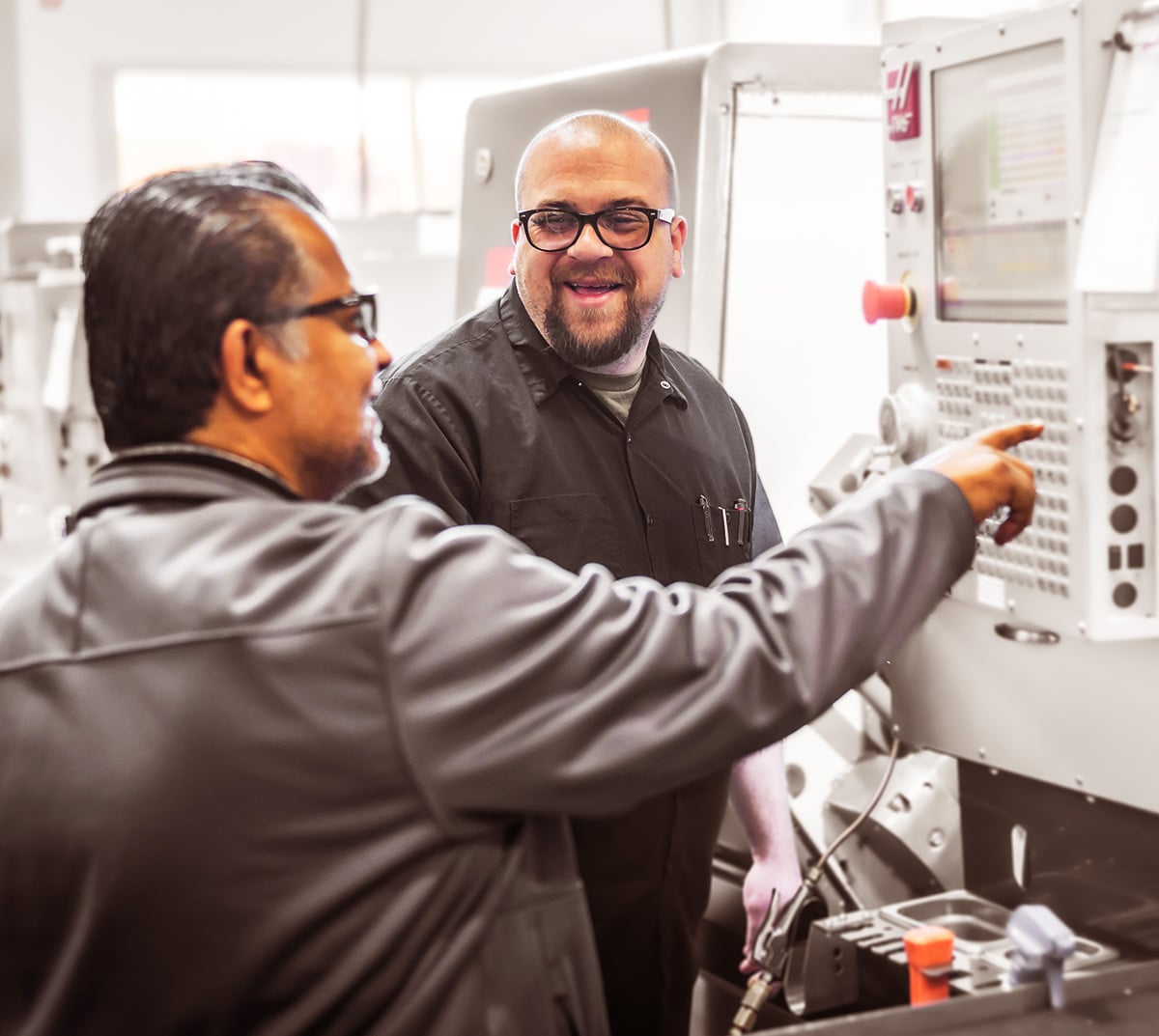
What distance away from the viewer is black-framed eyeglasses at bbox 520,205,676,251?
1716mm

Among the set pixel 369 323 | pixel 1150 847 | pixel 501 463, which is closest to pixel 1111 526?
pixel 1150 847

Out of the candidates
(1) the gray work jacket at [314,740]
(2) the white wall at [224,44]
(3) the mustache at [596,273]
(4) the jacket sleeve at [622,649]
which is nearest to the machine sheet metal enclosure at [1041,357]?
(3) the mustache at [596,273]

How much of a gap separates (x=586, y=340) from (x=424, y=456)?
0.25m

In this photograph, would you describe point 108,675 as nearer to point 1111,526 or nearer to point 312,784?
point 312,784

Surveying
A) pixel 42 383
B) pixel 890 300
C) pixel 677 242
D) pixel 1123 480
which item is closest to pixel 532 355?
pixel 677 242

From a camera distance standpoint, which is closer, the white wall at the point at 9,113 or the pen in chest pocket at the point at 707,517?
the pen in chest pocket at the point at 707,517

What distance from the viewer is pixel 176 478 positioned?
0.97 m

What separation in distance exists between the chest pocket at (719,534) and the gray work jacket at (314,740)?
736 mm

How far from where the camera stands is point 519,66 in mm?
5910

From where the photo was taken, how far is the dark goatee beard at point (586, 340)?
171 centimetres

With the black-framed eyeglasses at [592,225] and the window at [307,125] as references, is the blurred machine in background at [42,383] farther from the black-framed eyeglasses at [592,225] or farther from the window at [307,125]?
the black-framed eyeglasses at [592,225]

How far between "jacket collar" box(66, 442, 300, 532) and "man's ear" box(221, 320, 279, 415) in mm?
39

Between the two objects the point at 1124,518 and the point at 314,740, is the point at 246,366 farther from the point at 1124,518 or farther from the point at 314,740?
the point at 1124,518

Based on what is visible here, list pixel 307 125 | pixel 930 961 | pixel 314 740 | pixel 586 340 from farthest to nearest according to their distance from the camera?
1. pixel 307 125
2. pixel 586 340
3. pixel 930 961
4. pixel 314 740
